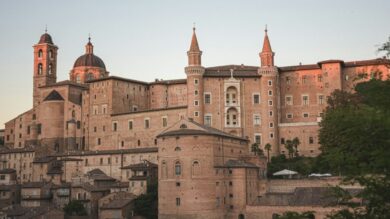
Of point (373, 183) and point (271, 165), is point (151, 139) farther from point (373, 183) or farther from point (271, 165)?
point (373, 183)

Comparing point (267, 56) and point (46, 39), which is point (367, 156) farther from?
point (46, 39)

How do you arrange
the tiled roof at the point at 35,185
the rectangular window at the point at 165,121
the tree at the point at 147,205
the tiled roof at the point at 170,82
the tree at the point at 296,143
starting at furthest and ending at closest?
the tiled roof at the point at 170,82
the rectangular window at the point at 165,121
the tree at the point at 296,143
the tiled roof at the point at 35,185
the tree at the point at 147,205

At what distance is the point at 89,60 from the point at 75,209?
41922 millimetres

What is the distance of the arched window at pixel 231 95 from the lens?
230ft

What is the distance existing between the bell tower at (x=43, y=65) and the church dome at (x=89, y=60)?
4.18 meters

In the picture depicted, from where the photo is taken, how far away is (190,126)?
5441cm

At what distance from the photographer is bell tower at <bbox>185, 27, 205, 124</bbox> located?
68688 millimetres

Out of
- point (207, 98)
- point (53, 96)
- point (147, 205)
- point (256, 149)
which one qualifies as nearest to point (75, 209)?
point (147, 205)

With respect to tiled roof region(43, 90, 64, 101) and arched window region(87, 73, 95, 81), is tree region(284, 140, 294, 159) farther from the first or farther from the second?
arched window region(87, 73, 95, 81)

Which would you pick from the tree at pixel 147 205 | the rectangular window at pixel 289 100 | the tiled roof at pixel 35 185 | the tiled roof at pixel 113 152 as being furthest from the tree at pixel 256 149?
the tiled roof at pixel 35 185

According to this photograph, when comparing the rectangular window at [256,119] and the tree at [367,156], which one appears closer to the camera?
the tree at [367,156]

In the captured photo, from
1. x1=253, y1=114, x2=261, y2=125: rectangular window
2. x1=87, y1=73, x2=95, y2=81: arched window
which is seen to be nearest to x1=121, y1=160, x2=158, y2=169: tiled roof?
x1=253, y1=114, x2=261, y2=125: rectangular window

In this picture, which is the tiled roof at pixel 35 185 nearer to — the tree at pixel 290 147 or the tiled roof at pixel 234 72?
the tiled roof at pixel 234 72

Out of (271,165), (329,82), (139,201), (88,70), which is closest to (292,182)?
(271,165)
